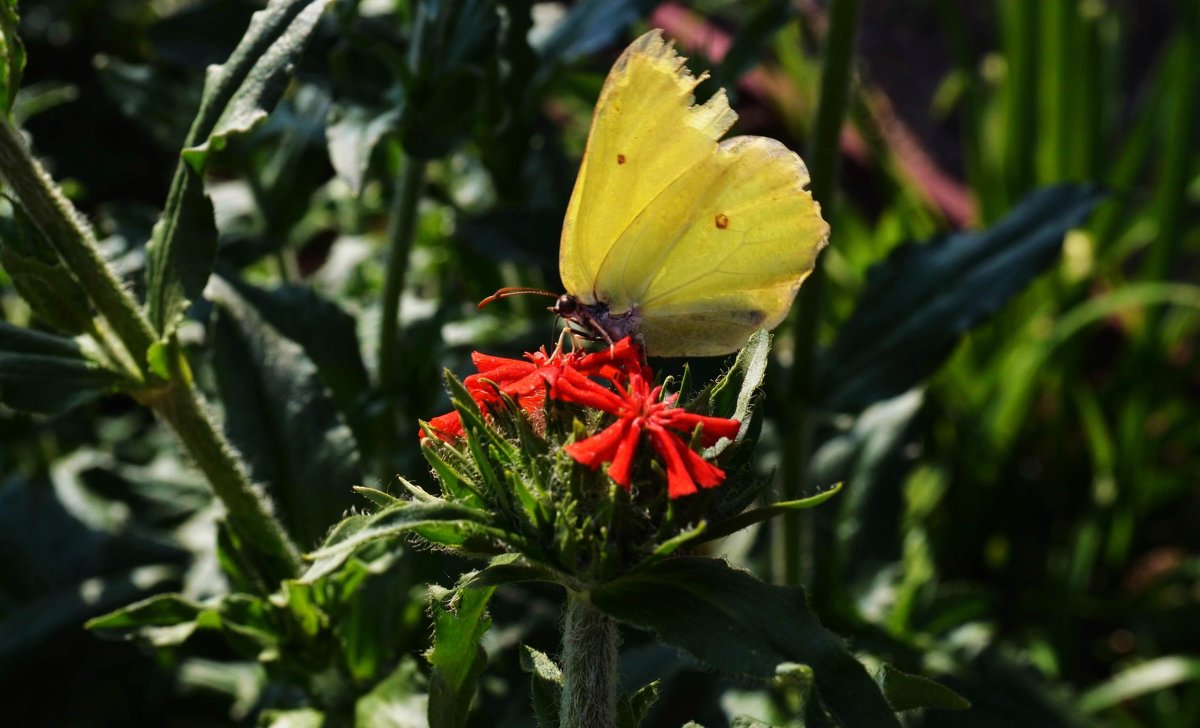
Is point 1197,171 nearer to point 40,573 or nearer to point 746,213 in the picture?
point 746,213

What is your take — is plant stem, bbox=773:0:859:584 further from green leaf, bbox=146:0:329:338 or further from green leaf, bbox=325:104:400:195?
green leaf, bbox=146:0:329:338

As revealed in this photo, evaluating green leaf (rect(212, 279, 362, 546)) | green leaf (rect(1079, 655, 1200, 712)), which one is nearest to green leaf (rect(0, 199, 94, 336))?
green leaf (rect(212, 279, 362, 546))

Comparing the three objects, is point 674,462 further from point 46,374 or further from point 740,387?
point 46,374

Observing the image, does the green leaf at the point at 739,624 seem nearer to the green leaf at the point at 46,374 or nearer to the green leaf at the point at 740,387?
the green leaf at the point at 740,387

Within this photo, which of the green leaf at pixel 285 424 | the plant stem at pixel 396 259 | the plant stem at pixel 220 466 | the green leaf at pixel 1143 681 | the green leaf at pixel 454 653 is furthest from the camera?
the green leaf at pixel 1143 681

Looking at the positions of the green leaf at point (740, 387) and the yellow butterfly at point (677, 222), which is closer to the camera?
the green leaf at point (740, 387)

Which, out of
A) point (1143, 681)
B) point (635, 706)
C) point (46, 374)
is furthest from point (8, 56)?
point (1143, 681)

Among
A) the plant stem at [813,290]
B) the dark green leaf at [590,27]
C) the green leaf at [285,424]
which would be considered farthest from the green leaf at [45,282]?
the plant stem at [813,290]
